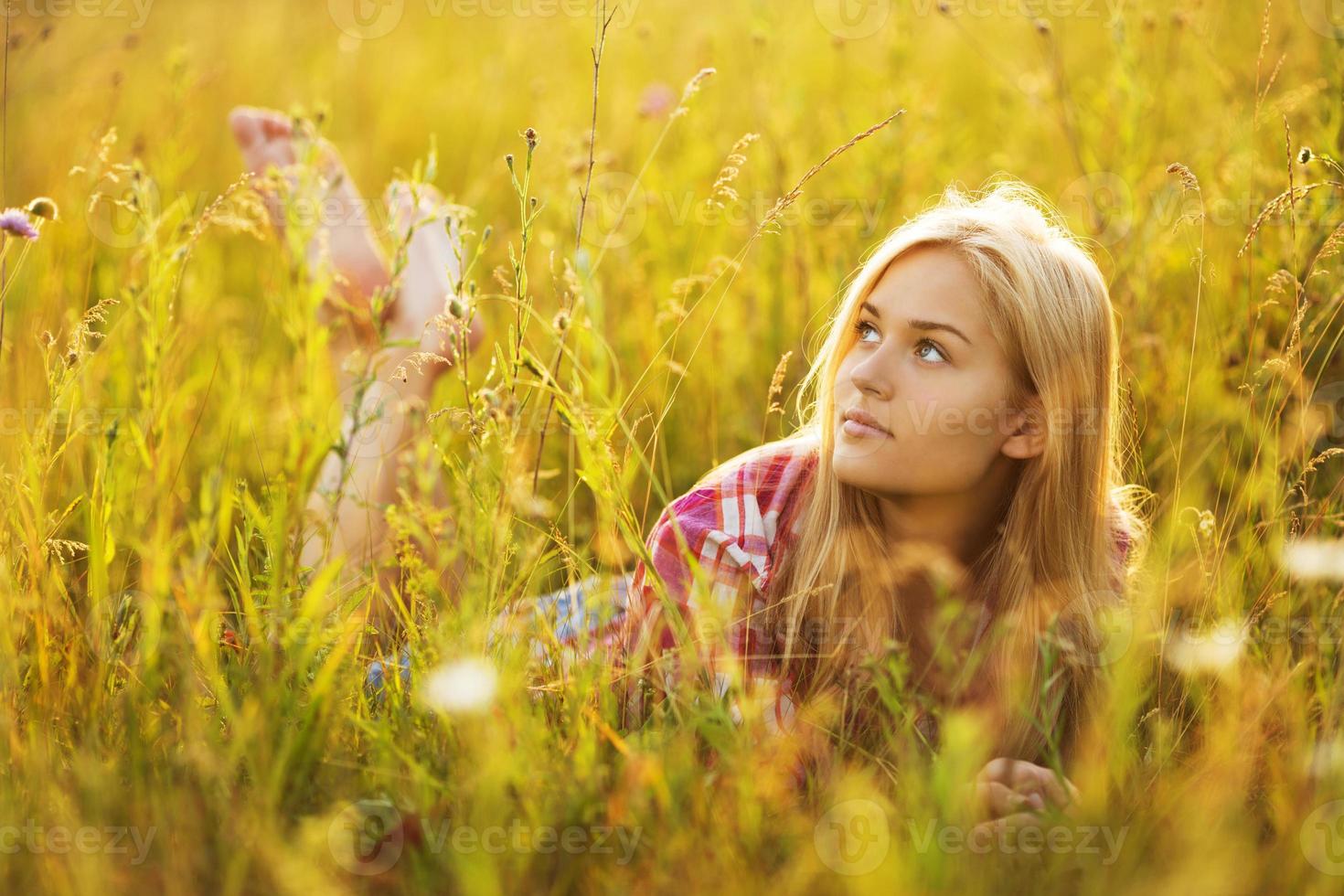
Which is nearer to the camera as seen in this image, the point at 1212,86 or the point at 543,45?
the point at 1212,86

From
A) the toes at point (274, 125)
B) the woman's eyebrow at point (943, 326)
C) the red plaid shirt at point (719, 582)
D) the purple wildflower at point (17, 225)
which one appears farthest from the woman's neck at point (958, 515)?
the toes at point (274, 125)

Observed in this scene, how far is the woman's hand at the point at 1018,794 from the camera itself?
131cm

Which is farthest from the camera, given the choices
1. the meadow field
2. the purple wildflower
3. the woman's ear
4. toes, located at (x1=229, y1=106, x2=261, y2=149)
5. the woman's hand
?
toes, located at (x1=229, y1=106, x2=261, y2=149)

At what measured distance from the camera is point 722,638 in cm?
130

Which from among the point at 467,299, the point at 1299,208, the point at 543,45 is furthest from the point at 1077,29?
the point at 467,299

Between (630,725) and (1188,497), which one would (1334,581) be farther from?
(630,725)

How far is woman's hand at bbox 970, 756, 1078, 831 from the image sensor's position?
1306 mm

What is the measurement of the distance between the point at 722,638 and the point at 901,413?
0.57 m

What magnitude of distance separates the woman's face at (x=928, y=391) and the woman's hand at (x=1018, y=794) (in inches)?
18.4

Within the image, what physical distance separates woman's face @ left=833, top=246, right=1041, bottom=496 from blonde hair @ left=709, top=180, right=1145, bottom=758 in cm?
4

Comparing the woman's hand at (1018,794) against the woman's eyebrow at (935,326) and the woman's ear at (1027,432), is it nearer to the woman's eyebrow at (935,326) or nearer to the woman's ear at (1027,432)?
the woman's ear at (1027,432)

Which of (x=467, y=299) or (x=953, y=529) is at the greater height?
(x=467, y=299)

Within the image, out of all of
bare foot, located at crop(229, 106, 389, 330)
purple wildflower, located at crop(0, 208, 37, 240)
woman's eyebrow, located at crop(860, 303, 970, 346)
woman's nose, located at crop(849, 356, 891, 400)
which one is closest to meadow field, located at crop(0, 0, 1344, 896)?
purple wildflower, located at crop(0, 208, 37, 240)

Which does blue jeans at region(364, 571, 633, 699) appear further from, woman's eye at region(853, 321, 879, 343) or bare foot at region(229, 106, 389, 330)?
bare foot at region(229, 106, 389, 330)
